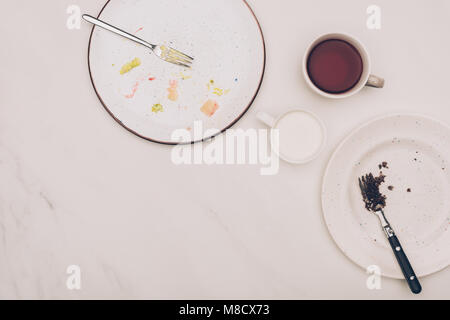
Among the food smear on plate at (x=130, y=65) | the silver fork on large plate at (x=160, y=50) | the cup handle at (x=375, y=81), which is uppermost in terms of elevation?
the silver fork on large plate at (x=160, y=50)

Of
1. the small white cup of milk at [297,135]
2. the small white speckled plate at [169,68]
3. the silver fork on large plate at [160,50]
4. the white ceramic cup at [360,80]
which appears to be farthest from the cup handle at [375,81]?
the silver fork on large plate at [160,50]

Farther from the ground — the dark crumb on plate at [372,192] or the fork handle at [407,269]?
the dark crumb on plate at [372,192]

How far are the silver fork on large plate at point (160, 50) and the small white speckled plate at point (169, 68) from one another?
14 mm

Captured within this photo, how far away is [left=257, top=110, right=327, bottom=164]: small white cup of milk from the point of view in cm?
71

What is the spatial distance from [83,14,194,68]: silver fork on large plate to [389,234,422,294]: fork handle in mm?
585

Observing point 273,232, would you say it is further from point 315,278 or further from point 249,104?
point 249,104

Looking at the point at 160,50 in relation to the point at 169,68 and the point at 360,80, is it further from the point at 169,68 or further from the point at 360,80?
the point at 360,80

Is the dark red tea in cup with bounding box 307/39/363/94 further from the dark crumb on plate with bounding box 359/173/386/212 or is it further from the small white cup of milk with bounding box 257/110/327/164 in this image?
the dark crumb on plate with bounding box 359/173/386/212

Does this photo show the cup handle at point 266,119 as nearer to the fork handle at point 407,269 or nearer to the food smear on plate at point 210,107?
the food smear on plate at point 210,107

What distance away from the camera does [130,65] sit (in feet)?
2.39

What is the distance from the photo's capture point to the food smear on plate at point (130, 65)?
73 centimetres

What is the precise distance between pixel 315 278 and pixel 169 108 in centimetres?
50

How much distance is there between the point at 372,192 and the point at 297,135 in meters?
0.20
